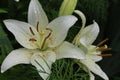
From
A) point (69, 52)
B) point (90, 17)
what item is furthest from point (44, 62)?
point (90, 17)

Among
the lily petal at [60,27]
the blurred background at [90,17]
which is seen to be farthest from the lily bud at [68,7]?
the blurred background at [90,17]

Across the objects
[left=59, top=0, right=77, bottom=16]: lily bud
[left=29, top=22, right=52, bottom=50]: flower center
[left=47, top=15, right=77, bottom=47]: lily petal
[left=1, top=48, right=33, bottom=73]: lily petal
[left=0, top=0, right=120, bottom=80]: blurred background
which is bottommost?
[left=0, top=0, right=120, bottom=80]: blurred background

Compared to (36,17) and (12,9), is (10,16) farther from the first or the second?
(36,17)

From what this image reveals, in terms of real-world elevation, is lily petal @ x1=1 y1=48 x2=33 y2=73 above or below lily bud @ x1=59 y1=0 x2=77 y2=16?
below

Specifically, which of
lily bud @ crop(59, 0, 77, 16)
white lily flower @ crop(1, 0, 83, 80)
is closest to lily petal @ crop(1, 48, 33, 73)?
white lily flower @ crop(1, 0, 83, 80)

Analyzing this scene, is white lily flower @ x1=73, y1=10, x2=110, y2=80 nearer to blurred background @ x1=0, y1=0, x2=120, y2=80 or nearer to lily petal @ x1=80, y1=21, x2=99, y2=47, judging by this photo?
lily petal @ x1=80, y1=21, x2=99, y2=47

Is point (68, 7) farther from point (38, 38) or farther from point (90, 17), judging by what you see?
point (90, 17)

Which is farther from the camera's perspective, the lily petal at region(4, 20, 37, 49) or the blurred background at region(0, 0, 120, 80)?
the blurred background at region(0, 0, 120, 80)
